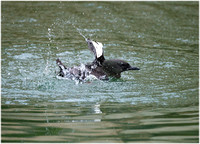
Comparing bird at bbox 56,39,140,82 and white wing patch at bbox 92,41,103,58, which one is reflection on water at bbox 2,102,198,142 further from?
white wing patch at bbox 92,41,103,58

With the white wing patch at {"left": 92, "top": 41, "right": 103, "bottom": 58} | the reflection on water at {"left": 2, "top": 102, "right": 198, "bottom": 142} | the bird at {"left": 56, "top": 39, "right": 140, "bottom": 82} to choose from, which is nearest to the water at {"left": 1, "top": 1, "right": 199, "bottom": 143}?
the reflection on water at {"left": 2, "top": 102, "right": 198, "bottom": 142}

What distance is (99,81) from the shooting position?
8.00 metres

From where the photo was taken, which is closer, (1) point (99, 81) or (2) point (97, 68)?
(1) point (99, 81)

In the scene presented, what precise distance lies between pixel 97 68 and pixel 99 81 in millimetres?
505

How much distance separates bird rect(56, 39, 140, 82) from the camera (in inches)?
309

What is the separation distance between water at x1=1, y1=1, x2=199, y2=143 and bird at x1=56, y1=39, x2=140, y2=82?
183 millimetres

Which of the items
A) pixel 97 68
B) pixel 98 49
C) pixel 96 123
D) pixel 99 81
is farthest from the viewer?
pixel 97 68

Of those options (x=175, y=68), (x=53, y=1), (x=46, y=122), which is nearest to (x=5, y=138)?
(x=46, y=122)

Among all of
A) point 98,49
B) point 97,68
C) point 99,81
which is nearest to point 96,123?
point 99,81

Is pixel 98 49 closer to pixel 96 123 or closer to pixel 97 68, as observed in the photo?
pixel 97 68

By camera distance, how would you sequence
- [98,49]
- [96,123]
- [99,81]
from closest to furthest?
[96,123], [99,81], [98,49]

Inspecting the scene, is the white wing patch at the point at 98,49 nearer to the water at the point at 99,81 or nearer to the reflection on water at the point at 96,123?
the water at the point at 99,81

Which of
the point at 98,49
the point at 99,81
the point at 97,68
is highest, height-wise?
the point at 98,49

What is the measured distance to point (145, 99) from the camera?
262 inches
